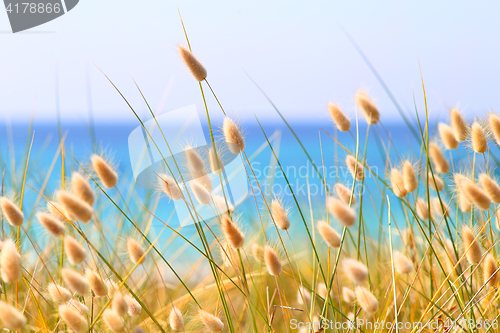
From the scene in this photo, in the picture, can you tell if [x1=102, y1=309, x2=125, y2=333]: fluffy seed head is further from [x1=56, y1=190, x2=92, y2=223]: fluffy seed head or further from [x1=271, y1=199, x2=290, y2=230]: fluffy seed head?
[x1=271, y1=199, x2=290, y2=230]: fluffy seed head

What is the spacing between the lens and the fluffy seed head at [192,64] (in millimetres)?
825

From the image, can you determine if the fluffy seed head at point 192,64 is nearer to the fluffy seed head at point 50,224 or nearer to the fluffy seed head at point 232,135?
the fluffy seed head at point 232,135

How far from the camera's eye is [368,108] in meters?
0.88

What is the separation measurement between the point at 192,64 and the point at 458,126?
68 centimetres

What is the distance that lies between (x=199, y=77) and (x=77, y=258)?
18.0 inches

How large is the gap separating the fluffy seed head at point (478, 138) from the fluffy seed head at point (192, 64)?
0.67 meters

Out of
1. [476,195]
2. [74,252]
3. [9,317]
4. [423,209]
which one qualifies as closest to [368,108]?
[476,195]

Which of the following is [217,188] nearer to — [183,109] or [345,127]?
[345,127]

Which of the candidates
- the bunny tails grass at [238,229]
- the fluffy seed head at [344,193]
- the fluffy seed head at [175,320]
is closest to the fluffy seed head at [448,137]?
the bunny tails grass at [238,229]

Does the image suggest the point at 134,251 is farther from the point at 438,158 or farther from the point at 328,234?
the point at 438,158

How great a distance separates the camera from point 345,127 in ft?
3.08

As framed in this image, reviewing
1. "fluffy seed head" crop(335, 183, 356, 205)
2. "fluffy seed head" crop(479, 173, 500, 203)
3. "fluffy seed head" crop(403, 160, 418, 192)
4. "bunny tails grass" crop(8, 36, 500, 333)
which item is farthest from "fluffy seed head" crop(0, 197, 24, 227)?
"fluffy seed head" crop(479, 173, 500, 203)

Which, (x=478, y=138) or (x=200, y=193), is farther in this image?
(x=478, y=138)

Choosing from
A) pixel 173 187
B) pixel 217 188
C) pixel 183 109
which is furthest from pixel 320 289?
pixel 183 109
